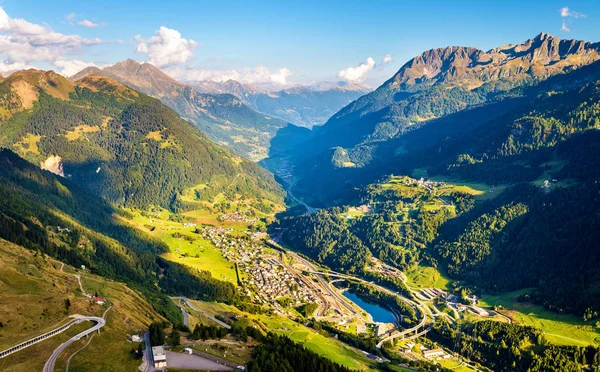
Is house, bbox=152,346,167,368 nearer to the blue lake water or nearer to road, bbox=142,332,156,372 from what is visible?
road, bbox=142,332,156,372

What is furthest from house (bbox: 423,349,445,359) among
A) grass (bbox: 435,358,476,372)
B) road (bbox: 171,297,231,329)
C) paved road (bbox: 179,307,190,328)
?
paved road (bbox: 179,307,190,328)

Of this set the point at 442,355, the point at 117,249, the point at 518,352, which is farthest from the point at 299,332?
the point at 117,249

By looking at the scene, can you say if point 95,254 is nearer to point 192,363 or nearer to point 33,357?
point 33,357

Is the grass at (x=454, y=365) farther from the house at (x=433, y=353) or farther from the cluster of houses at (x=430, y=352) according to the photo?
the house at (x=433, y=353)

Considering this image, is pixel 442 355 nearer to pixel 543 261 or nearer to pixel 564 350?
pixel 564 350

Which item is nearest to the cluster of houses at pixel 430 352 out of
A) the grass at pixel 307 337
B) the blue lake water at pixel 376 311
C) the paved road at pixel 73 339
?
the grass at pixel 307 337

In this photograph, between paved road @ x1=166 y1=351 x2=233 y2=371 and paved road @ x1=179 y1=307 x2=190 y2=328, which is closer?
paved road @ x1=166 y1=351 x2=233 y2=371
